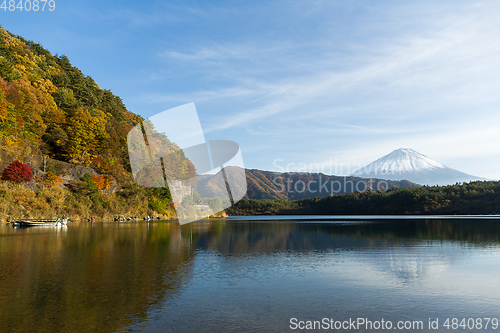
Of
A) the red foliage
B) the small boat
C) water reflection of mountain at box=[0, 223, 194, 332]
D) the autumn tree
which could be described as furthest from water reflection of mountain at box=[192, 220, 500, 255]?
the autumn tree

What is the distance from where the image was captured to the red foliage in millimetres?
53750

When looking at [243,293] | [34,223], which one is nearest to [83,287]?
[243,293]

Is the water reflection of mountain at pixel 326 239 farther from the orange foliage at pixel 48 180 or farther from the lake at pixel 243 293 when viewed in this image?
the orange foliage at pixel 48 180

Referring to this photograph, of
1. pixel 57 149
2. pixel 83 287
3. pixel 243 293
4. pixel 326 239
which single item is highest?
pixel 57 149

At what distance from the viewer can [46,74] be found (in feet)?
290

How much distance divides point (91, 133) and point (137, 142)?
2297 cm

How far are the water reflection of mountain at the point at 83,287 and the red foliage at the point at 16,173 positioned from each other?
125 ft

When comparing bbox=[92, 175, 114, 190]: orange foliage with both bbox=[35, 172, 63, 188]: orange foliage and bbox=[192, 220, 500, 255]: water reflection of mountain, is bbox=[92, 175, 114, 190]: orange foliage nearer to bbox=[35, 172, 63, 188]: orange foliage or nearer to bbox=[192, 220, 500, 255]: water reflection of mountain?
bbox=[35, 172, 63, 188]: orange foliage

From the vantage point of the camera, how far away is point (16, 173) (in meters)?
54.1

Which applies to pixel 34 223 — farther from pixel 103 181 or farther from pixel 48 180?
pixel 103 181

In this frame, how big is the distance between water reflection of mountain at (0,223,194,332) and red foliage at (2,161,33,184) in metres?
38.2

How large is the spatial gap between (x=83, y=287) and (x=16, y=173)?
51.7 meters

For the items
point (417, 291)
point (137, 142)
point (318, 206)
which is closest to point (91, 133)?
point (137, 142)

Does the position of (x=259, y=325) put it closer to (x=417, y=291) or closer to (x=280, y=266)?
(x=417, y=291)
